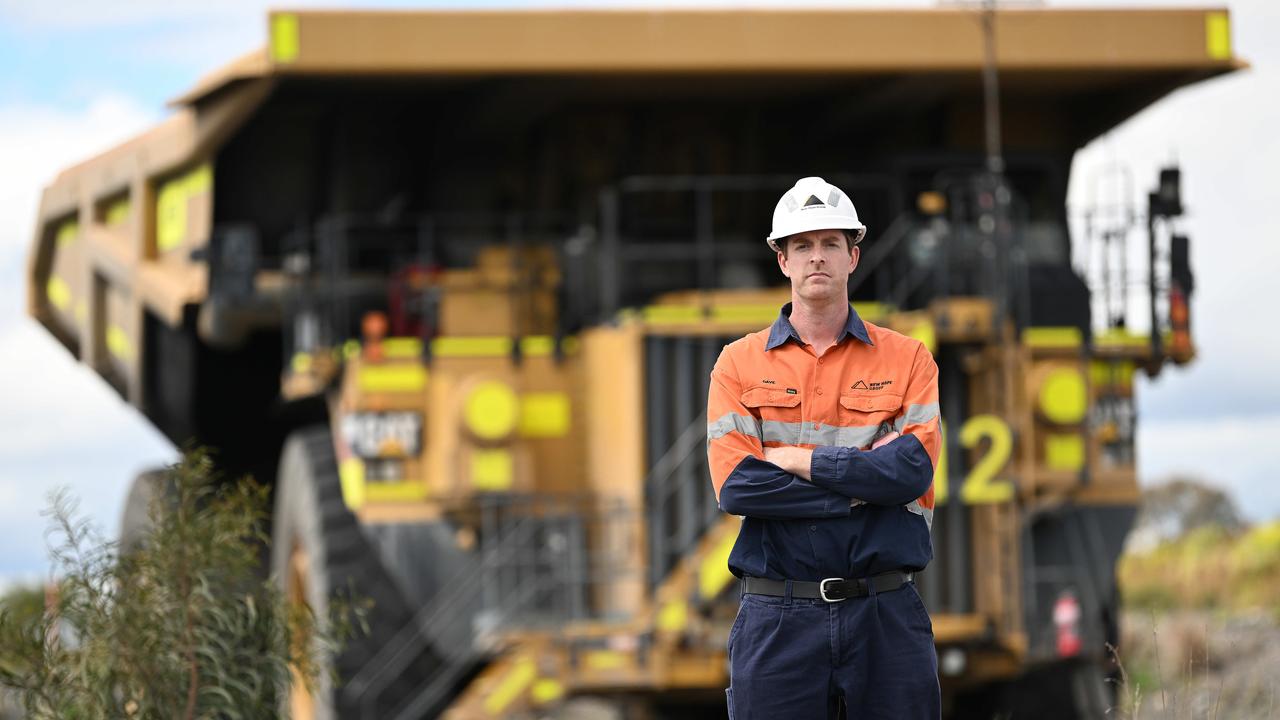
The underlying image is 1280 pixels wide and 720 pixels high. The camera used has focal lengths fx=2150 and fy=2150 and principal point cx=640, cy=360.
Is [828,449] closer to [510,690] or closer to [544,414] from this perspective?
[510,690]

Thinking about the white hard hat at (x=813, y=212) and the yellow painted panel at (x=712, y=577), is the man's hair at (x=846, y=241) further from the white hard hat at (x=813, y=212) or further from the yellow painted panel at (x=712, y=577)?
the yellow painted panel at (x=712, y=577)

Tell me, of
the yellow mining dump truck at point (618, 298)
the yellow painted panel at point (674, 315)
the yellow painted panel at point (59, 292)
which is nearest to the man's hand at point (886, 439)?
the yellow mining dump truck at point (618, 298)

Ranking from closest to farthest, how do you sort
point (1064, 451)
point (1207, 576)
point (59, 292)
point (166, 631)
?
point (166, 631)
point (1064, 451)
point (59, 292)
point (1207, 576)

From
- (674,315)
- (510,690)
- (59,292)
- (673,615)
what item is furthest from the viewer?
(59,292)

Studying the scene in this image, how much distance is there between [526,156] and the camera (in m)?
12.4

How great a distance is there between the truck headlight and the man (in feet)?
21.7

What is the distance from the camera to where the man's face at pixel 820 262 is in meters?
4.20

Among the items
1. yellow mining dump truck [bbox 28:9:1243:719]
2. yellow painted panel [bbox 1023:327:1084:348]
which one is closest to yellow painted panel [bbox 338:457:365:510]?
yellow mining dump truck [bbox 28:9:1243:719]

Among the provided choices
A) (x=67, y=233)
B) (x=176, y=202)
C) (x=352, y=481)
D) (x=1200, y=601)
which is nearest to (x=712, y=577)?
(x=352, y=481)

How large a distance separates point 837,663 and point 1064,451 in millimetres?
6236

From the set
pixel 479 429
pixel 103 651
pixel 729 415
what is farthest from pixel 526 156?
pixel 729 415

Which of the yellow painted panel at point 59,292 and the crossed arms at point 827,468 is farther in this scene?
the yellow painted panel at point 59,292

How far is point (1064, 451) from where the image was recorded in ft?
33.2

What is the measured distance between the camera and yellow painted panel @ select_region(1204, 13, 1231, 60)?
36.0 ft
